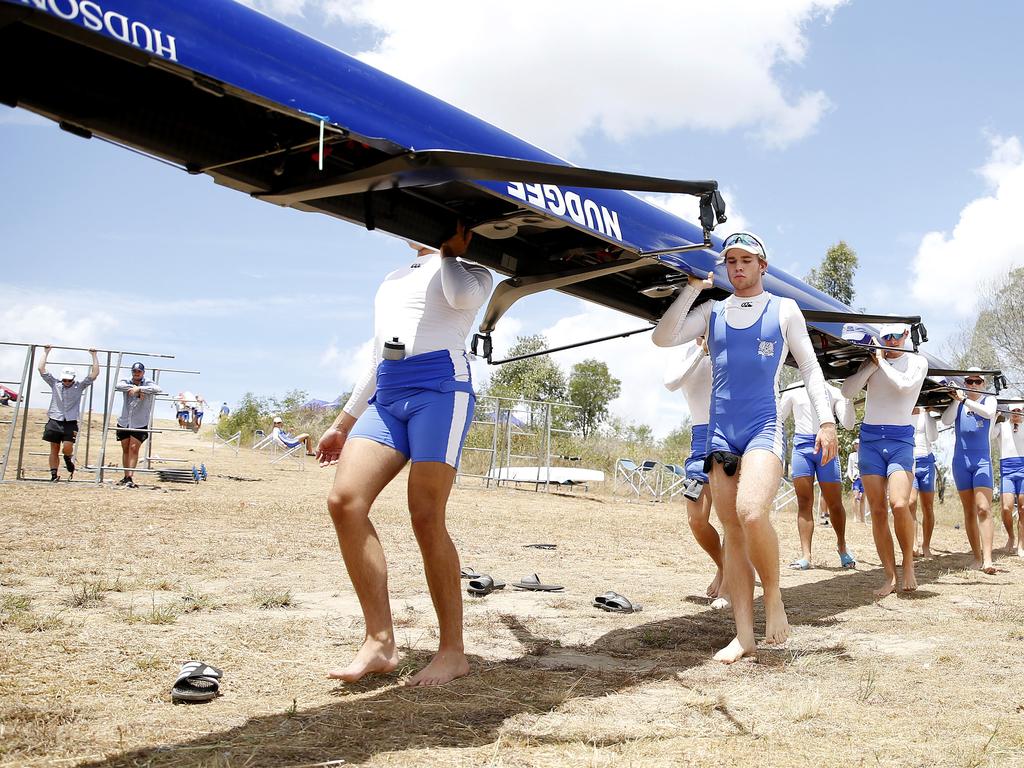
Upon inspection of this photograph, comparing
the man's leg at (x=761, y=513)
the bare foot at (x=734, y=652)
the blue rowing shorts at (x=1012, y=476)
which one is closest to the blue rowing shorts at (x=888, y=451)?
the man's leg at (x=761, y=513)

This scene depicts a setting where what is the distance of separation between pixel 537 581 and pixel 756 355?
109 inches

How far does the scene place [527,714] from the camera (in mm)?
3414

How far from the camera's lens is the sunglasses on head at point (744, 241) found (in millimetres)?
5035

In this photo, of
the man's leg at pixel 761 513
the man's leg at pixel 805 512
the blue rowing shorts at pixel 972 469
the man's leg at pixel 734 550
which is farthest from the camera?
the blue rowing shorts at pixel 972 469

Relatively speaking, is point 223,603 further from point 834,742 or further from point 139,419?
point 139,419

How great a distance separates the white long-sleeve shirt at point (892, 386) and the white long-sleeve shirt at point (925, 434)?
2551mm

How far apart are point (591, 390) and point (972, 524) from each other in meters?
45.4

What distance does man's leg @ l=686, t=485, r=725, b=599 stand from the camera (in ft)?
20.8

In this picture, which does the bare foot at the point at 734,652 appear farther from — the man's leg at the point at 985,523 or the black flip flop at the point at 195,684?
the man's leg at the point at 985,523

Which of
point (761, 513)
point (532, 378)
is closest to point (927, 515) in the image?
point (761, 513)

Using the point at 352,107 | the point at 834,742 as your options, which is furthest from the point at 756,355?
the point at 352,107

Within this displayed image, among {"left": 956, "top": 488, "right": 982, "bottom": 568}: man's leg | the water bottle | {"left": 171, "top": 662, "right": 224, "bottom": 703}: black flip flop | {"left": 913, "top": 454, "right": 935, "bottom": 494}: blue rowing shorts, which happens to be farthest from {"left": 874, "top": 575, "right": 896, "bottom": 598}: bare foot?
{"left": 171, "top": 662, "right": 224, "bottom": 703}: black flip flop

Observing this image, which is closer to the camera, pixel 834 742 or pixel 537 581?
pixel 834 742

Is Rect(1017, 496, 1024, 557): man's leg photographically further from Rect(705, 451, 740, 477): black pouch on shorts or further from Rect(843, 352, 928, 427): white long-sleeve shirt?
Rect(705, 451, 740, 477): black pouch on shorts
